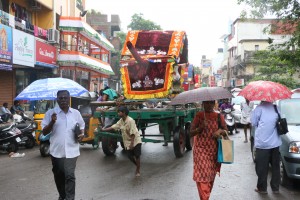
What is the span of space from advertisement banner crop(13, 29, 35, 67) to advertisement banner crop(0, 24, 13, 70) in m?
0.35

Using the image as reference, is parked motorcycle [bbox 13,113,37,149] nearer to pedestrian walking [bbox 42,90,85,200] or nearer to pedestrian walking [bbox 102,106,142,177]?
pedestrian walking [bbox 102,106,142,177]

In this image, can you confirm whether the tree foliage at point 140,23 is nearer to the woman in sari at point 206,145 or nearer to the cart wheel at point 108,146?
the cart wheel at point 108,146

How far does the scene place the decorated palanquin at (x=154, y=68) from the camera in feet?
35.0

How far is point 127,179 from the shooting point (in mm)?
7688

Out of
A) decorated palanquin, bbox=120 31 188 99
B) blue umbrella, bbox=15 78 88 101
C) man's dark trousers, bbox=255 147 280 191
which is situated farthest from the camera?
decorated palanquin, bbox=120 31 188 99

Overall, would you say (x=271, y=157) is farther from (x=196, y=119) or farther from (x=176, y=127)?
(x=176, y=127)

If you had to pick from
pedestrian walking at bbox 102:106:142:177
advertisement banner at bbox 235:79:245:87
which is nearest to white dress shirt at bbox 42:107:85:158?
pedestrian walking at bbox 102:106:142:177

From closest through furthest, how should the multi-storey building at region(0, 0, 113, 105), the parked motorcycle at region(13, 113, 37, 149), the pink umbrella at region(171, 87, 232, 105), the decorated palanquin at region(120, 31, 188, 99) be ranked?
the pink umbrella at region(171, 87, 232, 105) < the decorated palanquin at region(120, 31, 188, 99) < the parked motorcycle at region(13, 113, 37, 149) < the multi-storey building at region(0, 0, 113, 105)

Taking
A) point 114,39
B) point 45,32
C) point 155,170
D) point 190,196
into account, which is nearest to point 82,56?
point 45,32

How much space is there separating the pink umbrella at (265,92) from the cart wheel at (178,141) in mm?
3755

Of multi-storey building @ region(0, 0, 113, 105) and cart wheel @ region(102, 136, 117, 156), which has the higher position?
multi-storey building @ region(0, 0, 113, 105)

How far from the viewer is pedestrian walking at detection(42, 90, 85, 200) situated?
208 inches

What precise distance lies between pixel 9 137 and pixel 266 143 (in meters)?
8.01

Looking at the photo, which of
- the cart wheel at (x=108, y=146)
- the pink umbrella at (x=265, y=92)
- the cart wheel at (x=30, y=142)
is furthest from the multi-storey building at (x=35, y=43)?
the pink umbrella at (x=265, y=92)
